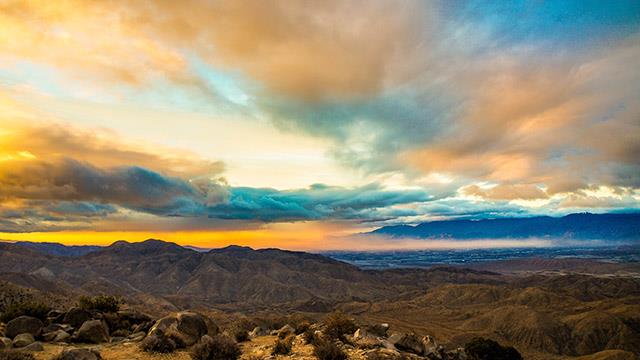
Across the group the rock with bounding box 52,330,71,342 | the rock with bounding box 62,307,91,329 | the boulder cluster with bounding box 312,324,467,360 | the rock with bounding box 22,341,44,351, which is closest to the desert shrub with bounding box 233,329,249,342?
the boulder cluster with bounding box 312,324,467,360

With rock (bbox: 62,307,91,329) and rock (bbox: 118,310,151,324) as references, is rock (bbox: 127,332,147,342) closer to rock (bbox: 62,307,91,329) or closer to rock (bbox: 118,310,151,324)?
rock (bbox: 118,310,151,324)

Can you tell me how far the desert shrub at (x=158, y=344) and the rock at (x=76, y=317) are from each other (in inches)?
267

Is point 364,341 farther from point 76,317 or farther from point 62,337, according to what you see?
point 76,317

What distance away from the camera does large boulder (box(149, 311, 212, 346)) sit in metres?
21.1

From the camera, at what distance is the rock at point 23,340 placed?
19891 mm

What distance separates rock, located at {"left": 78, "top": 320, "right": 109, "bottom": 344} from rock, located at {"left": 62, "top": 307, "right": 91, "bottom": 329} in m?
2.06

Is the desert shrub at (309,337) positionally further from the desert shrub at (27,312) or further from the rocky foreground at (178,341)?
the desert shrub at (27,312)

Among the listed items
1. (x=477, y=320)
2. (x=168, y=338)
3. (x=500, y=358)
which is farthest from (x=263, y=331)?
(x=477, y=320)

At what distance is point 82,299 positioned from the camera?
88.2ft

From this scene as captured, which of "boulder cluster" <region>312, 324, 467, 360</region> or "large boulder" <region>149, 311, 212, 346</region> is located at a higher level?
"large boulder" <region>149, 311, 212, 346</region>

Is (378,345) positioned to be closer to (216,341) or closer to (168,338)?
(216,341)

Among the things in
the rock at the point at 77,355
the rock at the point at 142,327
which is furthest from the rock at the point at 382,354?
the rock at the point at 142,327

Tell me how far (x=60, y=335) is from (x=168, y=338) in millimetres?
6229

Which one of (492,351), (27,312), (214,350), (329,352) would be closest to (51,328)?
(27,312)
